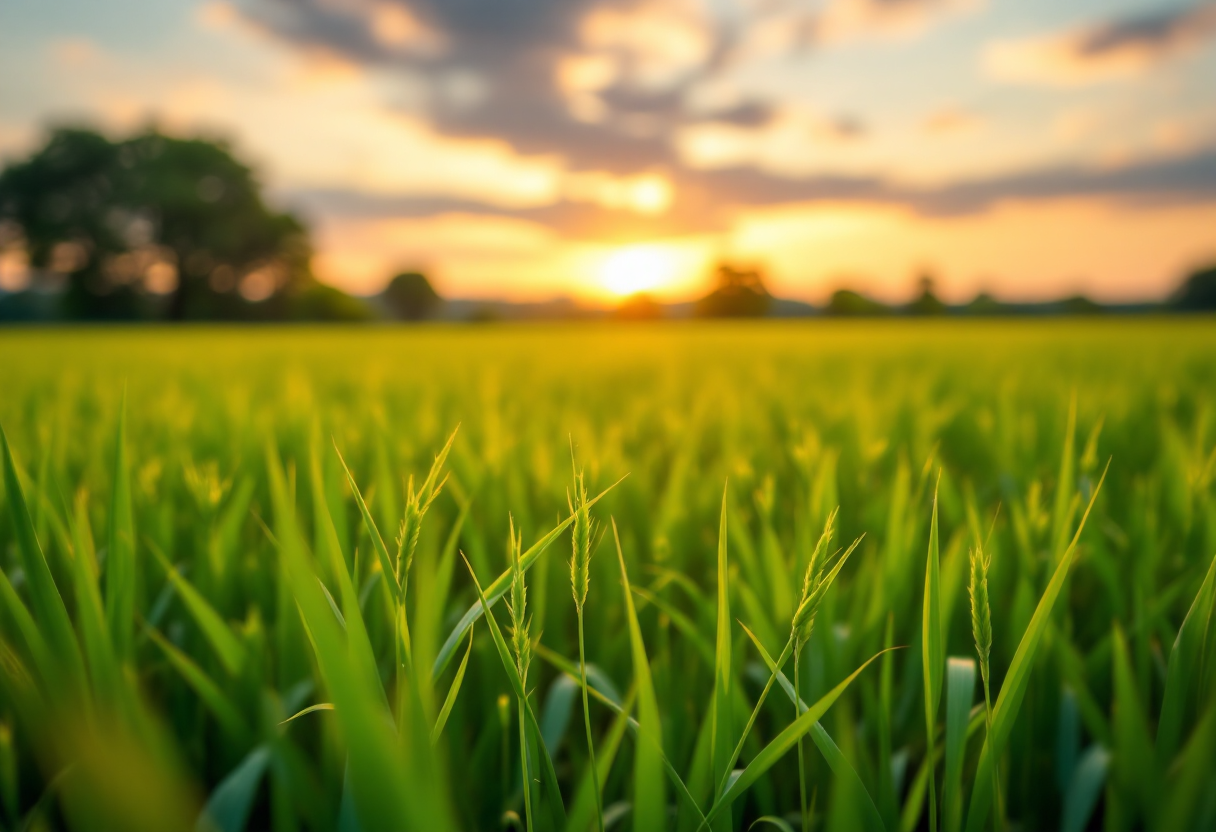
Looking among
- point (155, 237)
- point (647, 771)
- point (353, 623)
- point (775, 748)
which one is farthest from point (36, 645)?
point (155, 237)

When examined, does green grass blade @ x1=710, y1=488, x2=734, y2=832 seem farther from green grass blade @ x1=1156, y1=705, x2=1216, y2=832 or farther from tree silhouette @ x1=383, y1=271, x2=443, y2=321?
tree silhouette @ x1=383, y1=271, x2=443, y2=321

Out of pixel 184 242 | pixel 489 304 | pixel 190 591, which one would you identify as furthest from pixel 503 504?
pixel 489 304

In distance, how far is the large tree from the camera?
133 feet

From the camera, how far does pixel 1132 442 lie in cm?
191

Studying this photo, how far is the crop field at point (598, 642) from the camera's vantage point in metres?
0.51

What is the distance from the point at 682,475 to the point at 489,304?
6969cm

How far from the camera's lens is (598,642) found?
3.22ft

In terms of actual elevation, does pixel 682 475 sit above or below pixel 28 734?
above

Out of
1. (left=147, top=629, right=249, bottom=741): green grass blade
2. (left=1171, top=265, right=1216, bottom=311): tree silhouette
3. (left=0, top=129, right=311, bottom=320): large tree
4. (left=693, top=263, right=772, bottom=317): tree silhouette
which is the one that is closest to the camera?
(left=147, top=629, right=249, bottom=741): green grass blade

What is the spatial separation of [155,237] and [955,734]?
52.3 m

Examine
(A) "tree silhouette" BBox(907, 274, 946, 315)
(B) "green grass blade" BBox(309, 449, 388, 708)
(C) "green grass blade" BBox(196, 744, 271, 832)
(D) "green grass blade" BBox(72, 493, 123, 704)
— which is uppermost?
(A) "tree silhouette" BBox(907, 274, 946, 315)

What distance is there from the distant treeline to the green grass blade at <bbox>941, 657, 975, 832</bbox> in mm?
47290

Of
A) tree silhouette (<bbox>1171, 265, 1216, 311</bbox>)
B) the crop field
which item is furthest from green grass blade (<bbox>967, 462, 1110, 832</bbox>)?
tree silhouette (<bbox>1171, 265, 1216, 311</bbox>)

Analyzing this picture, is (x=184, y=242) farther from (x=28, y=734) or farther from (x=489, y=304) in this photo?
(x=28, y=734)
